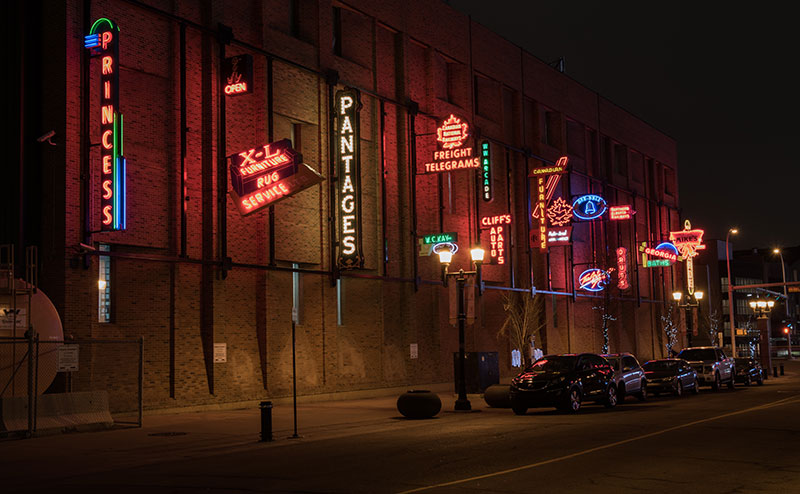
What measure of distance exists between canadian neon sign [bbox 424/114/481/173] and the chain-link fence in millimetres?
16429

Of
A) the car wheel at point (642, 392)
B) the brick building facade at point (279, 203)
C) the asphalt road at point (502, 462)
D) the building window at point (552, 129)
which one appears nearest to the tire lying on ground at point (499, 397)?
the asphalt road at point (502, 462)

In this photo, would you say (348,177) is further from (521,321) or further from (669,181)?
(669,181)

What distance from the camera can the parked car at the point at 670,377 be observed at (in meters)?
33.3

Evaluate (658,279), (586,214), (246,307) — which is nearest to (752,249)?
(658,279)

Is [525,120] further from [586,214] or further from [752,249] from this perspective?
[752,249]

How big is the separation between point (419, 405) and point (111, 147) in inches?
435

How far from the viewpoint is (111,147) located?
23828 mm

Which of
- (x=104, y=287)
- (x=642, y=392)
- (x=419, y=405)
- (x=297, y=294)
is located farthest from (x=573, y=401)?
(x=104, y=287)

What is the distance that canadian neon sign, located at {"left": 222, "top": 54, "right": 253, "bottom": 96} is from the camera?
28.5m

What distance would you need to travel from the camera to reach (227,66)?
28891mm

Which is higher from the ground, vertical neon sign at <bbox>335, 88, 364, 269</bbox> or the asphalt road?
vertical neon sign at <bbox>335, 88, 364, 269</bbox>

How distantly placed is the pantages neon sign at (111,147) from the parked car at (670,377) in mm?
20713

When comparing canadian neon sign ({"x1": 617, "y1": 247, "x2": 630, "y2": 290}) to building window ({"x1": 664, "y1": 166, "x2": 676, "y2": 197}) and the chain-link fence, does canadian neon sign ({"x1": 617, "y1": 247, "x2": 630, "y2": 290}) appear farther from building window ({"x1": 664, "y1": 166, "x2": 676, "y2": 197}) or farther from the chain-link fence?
the chain-link fence

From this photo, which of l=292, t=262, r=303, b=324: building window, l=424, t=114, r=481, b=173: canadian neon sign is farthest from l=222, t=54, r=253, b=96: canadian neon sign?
l=424, t=114, r=481, b=173: canadian neon sign
